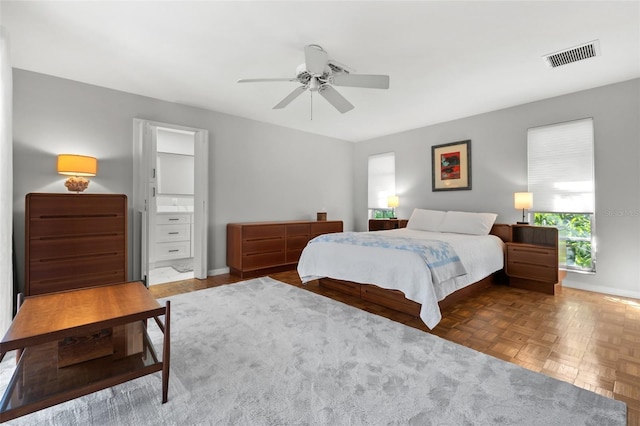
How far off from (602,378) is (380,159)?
4853 millimetres

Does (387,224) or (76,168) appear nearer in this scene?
(76,168)

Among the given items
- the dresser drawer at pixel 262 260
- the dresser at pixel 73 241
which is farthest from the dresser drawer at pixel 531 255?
the dresser at pixel 73 241

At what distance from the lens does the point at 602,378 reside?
1.76 metres

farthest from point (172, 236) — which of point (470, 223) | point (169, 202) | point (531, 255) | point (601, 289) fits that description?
point (601, 289)

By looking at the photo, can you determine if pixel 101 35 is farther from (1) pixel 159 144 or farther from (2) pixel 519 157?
(2) pixel 519 157

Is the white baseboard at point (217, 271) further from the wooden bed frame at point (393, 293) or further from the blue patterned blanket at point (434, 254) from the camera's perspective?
the blue patterned blanket at point (434, 254)

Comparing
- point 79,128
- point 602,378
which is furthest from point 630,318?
point 79,128

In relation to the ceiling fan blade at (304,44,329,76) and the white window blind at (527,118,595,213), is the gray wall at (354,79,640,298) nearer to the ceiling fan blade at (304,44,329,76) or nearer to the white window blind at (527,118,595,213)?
the white window blind at (527,118,595,213)

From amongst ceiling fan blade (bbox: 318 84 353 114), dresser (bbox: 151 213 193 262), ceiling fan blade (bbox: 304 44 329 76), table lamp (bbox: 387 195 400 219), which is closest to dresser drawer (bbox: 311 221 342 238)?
table lamp (bbox: 387 195 400 219)

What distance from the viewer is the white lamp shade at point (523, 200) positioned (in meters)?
3.78

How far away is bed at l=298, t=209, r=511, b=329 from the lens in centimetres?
255

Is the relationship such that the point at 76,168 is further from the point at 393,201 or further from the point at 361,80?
the point at 393,201

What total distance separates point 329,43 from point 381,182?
381 centimetres

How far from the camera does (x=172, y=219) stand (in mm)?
5238
